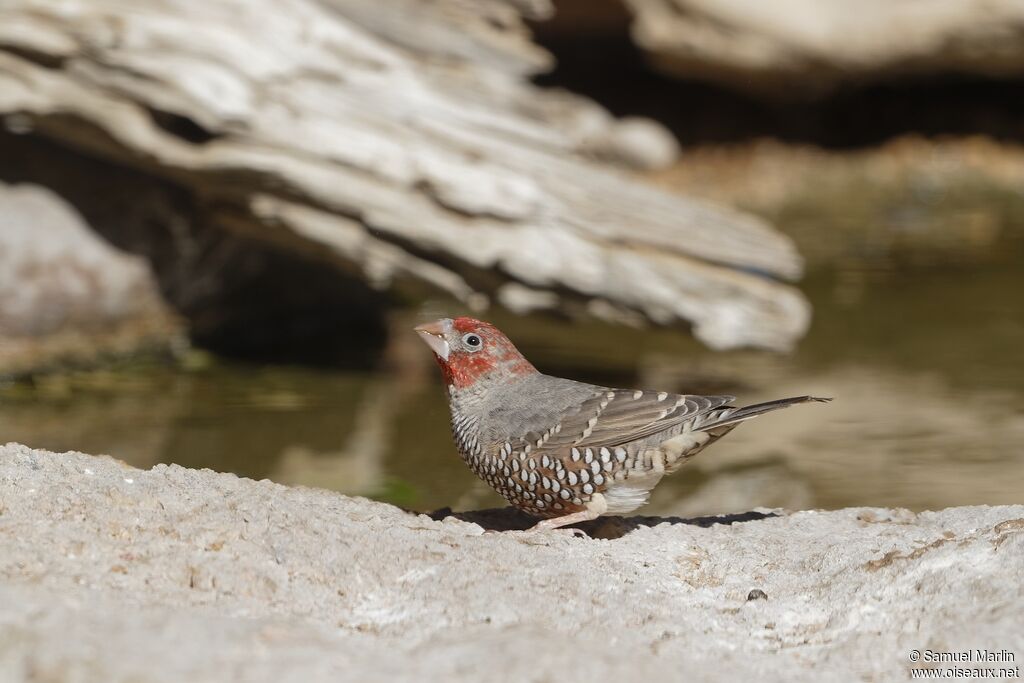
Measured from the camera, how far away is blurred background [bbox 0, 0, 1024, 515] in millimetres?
6289

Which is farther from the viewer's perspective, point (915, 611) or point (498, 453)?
point (498, 453)

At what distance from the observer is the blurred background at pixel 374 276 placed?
6289mm

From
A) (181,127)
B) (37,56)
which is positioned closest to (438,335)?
(181,127)

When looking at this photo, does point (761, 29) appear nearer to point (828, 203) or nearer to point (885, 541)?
point (828, 203)

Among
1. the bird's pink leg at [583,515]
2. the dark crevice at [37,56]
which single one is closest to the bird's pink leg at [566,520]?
the bird's pink leg at [583,515]

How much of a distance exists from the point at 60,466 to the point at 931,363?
17.5 feet

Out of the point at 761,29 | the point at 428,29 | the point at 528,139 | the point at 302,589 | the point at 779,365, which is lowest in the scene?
the point at 302,589

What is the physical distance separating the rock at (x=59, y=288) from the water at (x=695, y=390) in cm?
22

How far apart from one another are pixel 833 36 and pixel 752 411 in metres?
8.59

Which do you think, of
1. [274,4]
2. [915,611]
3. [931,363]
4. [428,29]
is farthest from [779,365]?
[915,611]

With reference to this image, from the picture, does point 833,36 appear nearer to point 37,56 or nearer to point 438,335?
point 37,56

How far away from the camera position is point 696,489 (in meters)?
5.90

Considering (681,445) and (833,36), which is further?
(833,36)

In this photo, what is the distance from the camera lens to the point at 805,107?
13.2 m
